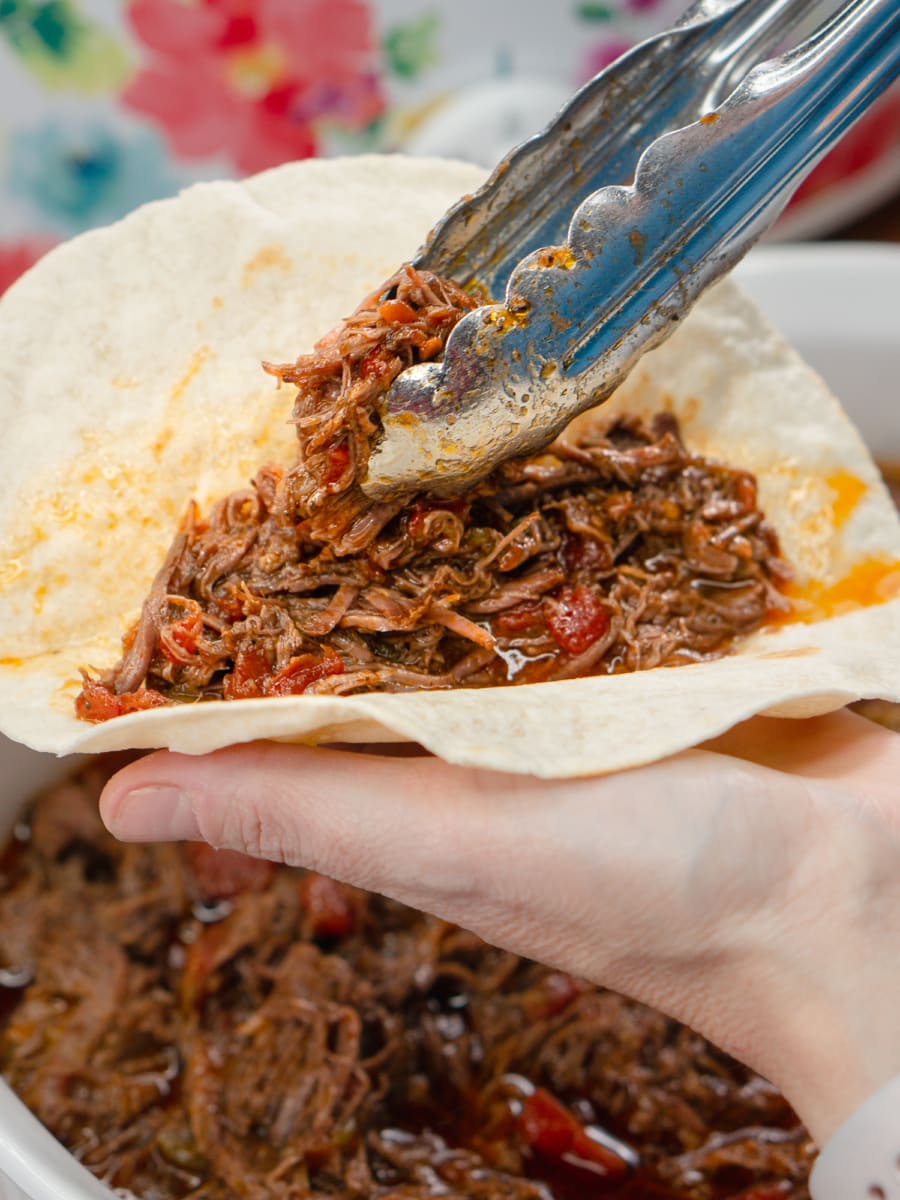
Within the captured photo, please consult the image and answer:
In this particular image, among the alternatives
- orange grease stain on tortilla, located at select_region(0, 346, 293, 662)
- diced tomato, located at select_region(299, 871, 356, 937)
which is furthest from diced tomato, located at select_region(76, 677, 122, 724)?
diced tomato, located at select_region(299, 871, 356, 937)

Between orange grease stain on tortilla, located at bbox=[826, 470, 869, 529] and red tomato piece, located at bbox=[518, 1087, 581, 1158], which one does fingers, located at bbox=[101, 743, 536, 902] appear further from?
orange grease stain on tortilla, located at bbox=[826, 470, 869, 529]

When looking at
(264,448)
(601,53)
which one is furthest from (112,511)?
(601,53)

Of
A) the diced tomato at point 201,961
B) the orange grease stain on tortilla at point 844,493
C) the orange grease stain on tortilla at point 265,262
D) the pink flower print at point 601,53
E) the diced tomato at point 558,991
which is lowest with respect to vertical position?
the diced tomato at point 201,961

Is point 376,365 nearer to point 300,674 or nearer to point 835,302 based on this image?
point 300,674

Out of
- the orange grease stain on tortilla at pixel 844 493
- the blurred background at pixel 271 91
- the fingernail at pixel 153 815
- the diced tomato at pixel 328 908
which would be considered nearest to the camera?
the fingernail at pixel 153 815

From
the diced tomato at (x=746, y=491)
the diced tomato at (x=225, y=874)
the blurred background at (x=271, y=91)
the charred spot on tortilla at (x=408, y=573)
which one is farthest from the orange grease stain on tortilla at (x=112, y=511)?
the blurred background at (x=271, y=91)

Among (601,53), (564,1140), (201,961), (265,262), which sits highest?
(601,53)

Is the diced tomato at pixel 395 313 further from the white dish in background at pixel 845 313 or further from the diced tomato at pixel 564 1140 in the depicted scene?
the white dish in background at pixel 845 313
